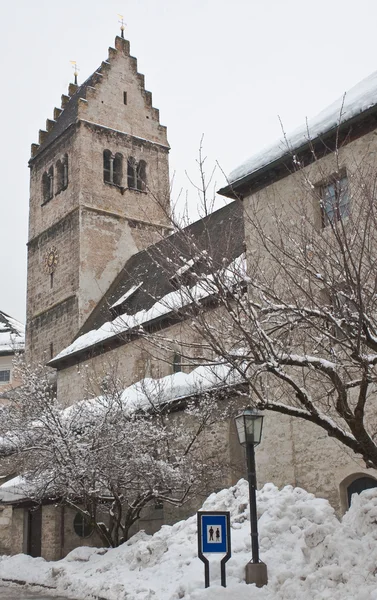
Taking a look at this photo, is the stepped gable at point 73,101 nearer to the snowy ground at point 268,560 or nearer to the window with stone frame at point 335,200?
the window with stone frame at point 335,200

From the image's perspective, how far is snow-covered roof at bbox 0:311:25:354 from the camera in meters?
49.1

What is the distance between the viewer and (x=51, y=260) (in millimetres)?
35594

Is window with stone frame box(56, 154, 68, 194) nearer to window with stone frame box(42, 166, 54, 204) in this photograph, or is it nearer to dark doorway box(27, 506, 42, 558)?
window with stone frame box(42, 166, 54, 204)

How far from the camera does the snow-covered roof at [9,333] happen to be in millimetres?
49125

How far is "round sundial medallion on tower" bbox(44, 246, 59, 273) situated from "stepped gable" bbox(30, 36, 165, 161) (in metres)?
6.29

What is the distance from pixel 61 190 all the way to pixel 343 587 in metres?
29.6

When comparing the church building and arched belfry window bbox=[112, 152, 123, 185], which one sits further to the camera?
arched belfry window bbox=[112, 152, 123, 185]

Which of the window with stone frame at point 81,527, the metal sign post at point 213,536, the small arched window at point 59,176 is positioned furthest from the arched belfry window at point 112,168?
the metal sign post at point 213,536

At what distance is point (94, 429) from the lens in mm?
17172

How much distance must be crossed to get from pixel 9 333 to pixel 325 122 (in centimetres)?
4006

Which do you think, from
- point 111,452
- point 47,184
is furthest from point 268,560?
point 47,184

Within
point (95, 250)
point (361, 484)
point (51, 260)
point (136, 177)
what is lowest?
point (361, 484)

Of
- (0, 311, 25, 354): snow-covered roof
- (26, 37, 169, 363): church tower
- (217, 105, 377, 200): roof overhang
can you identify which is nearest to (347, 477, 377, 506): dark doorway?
(217, 105, 377, 200): roof overhang

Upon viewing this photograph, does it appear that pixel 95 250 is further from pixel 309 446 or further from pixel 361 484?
pixel 361 484
